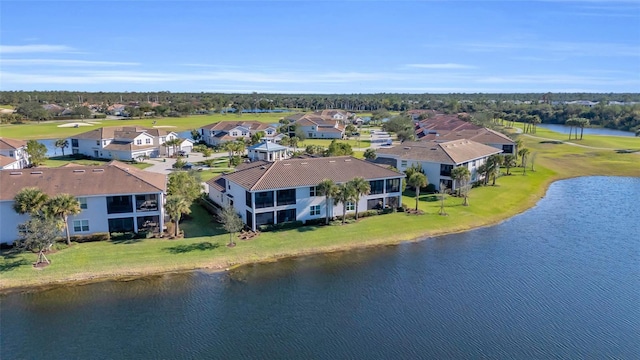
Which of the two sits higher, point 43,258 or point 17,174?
point 17,174

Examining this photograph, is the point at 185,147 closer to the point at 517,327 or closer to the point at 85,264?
the point at 85,264

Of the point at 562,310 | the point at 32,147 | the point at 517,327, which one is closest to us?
the point at 517,327

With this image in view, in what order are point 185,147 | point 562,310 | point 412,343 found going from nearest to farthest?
point 412,343 < point 562,310 < point 185,147

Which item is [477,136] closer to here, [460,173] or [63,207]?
[460,173]

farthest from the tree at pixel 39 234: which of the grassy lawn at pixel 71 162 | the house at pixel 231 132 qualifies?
the house at pixel 231 132

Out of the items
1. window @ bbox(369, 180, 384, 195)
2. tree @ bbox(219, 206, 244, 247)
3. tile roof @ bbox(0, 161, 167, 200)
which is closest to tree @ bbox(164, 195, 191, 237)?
tile roof @ bbox(0, 161, 167, 200)

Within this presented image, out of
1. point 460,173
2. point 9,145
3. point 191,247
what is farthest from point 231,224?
point 9,145

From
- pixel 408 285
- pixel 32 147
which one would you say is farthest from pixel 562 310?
pixel 32 147

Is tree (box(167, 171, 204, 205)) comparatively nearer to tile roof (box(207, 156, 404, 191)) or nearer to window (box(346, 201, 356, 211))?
tile roof (box(207, 156, 404, 191))
